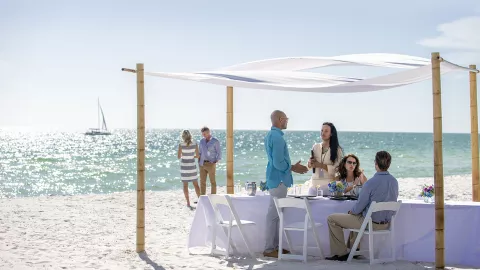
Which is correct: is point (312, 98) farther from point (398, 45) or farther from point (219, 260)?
point (219, 260)

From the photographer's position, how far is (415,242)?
19.4 feet

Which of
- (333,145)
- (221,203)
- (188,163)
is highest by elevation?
(333,145)

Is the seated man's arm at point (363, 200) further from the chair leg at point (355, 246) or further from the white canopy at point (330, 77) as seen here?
the white canopy at point (330, 77)

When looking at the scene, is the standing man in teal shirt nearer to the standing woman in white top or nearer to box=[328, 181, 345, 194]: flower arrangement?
box=[328, 181, 345, 194]: flower arrangement

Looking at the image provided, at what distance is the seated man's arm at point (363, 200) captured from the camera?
18.4 ft

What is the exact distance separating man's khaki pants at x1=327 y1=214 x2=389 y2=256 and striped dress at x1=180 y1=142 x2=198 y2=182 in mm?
4747

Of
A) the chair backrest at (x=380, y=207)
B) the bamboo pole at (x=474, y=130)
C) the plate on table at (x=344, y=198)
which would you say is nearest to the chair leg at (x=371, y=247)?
the chair backrest at (x=380, y=207)

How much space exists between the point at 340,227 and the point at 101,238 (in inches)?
132

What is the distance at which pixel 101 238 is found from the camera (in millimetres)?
7930

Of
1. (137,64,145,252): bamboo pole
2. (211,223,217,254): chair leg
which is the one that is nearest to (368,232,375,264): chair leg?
(211,223,217,254): chair leg

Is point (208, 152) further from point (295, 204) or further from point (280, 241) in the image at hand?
point (295, 204)

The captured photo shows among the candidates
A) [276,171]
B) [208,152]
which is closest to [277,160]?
[276,171]

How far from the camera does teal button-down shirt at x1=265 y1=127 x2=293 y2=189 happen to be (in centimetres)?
599

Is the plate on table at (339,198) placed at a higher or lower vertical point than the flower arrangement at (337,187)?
lower
